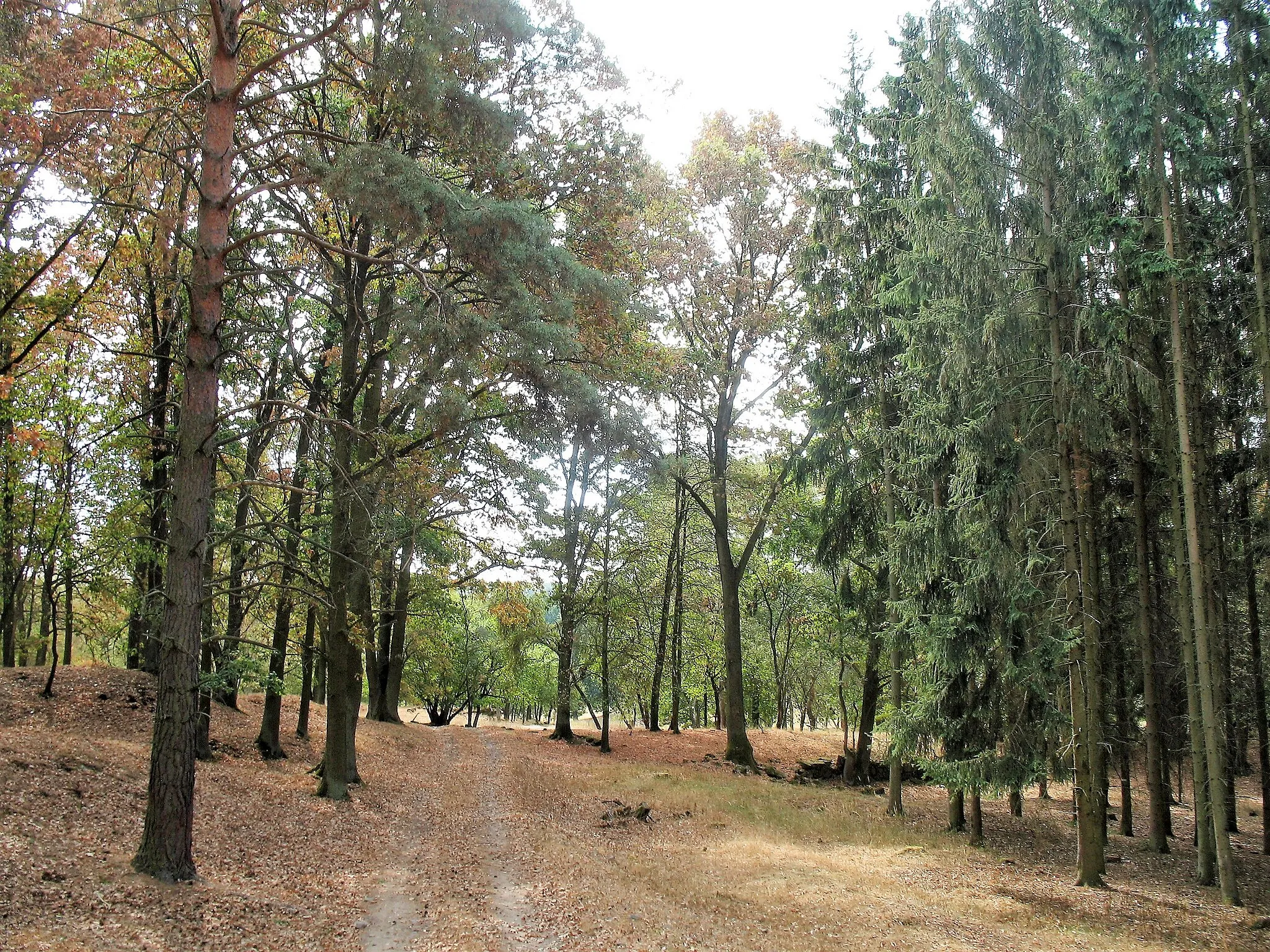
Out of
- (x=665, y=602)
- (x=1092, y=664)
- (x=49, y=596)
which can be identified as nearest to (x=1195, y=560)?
(x=1092, y=664)

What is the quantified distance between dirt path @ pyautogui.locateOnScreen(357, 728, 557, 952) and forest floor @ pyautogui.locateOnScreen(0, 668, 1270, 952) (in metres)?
0.04

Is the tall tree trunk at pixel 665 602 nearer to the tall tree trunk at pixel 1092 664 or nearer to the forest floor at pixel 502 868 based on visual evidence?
the forest floor at pixel 502 868

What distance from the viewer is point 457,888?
27.7ft

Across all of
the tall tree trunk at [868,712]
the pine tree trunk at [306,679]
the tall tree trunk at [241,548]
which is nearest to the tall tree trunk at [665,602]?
the tall tree trunk at [868,712]

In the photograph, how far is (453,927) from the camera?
7156 millimetres

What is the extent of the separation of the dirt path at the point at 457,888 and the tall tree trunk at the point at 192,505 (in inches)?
78.8

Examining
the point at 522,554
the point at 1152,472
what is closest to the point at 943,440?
the point at 1152,472

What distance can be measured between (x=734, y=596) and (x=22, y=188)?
18015 mm

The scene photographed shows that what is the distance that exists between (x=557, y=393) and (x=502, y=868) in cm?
608

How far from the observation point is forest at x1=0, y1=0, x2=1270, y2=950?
320 inches

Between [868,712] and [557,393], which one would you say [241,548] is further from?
[868,712]

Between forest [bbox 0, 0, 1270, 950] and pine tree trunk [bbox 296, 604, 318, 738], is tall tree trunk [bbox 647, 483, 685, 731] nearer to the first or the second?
forest [bbox 0, 0, 1270, 950]

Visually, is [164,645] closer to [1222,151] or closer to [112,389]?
[112,389]

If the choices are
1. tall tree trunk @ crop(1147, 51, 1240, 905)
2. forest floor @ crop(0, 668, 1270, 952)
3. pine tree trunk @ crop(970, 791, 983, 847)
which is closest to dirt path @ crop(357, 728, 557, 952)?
forest floor @ crop(0, 668, 1270, 952)
